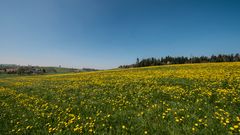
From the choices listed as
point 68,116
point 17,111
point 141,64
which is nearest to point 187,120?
point 68,116

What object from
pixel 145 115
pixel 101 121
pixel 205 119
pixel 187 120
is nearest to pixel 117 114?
pixel 101 121

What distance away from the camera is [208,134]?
13.4 ft

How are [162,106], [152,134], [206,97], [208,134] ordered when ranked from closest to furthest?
[208,134], [152,134], [162,106], [206,97]

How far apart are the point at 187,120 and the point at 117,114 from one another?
2.66 m

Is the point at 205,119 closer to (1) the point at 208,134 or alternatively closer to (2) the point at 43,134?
(1) the point at 208,134

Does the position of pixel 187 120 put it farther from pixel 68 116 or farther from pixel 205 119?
pixel 68 116

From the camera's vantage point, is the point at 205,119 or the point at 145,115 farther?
Answer: the point at 145,115

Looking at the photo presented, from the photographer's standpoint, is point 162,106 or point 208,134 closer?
point 208,134

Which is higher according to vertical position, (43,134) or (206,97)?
(206,97)

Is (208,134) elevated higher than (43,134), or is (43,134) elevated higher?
(208,134)

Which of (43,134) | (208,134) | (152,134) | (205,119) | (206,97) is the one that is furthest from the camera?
(206,97)

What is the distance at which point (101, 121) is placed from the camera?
587 centimetres

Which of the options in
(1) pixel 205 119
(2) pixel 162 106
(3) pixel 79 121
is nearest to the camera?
(1) pixel 205 119

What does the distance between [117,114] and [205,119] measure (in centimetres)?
319
